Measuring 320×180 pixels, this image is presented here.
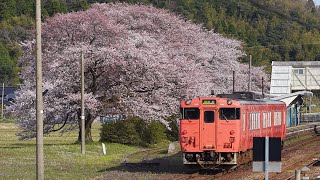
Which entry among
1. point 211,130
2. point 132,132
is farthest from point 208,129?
point 132,132

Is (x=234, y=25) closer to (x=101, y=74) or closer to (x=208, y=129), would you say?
(x=101, y=74)

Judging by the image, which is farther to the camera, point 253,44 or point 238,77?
point 253,44

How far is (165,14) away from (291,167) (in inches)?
915

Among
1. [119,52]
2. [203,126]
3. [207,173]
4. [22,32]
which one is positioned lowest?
[207,173]

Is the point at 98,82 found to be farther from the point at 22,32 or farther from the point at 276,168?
the point at 22,32

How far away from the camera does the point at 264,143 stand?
486 inches

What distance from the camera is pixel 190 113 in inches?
934

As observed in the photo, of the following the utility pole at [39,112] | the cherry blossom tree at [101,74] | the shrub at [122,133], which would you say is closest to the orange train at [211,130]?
the utility pole at [39,112]

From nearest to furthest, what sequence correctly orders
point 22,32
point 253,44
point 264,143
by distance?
point 264,143 < point 253,44 < point 22,32

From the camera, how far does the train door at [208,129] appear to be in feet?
77.0

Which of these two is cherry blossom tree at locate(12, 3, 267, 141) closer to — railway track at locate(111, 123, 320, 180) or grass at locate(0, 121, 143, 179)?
grass at locate(0, 121, 143, 179)

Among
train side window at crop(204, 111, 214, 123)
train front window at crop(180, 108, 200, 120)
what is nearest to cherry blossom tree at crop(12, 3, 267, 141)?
train front window at crop(180, 108, 200, 120)

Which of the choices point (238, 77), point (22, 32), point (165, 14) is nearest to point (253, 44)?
point (22, 32)

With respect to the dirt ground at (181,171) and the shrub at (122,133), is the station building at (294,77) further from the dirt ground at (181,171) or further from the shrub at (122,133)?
the dirt ground at (181,171)
